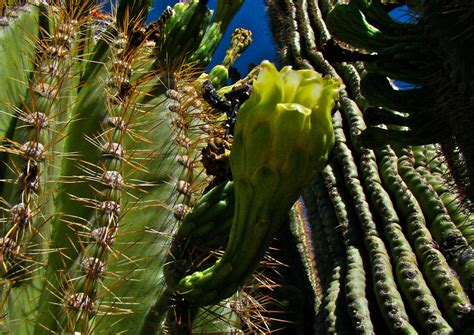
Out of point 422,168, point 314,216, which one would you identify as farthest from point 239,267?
point 314,216

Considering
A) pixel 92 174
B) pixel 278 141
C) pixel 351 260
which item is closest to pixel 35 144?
pixel 92 174

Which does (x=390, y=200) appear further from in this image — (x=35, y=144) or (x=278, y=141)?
(x=278, y=141)

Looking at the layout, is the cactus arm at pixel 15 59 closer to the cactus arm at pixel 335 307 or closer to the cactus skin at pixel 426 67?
the cactus skin at pixel 426 67

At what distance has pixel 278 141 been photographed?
2.93ft

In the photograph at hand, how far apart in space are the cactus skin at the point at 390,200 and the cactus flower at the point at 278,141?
36cm

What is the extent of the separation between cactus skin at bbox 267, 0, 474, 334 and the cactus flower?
0.36m

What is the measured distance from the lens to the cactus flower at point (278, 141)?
0.88m

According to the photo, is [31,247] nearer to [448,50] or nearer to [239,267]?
[239,267]

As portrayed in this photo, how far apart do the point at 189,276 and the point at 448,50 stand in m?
0.61

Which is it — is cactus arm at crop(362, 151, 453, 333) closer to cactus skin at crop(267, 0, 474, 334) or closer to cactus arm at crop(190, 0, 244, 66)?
cactus skin at crop(267, 0, 474, 334)

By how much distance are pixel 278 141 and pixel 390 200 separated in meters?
1.48

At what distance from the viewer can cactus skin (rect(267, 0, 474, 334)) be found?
1.25 meters

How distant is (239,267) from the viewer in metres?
1.10

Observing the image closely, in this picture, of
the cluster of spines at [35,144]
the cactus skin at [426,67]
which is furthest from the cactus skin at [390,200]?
the cluster of spines at [35,144]
